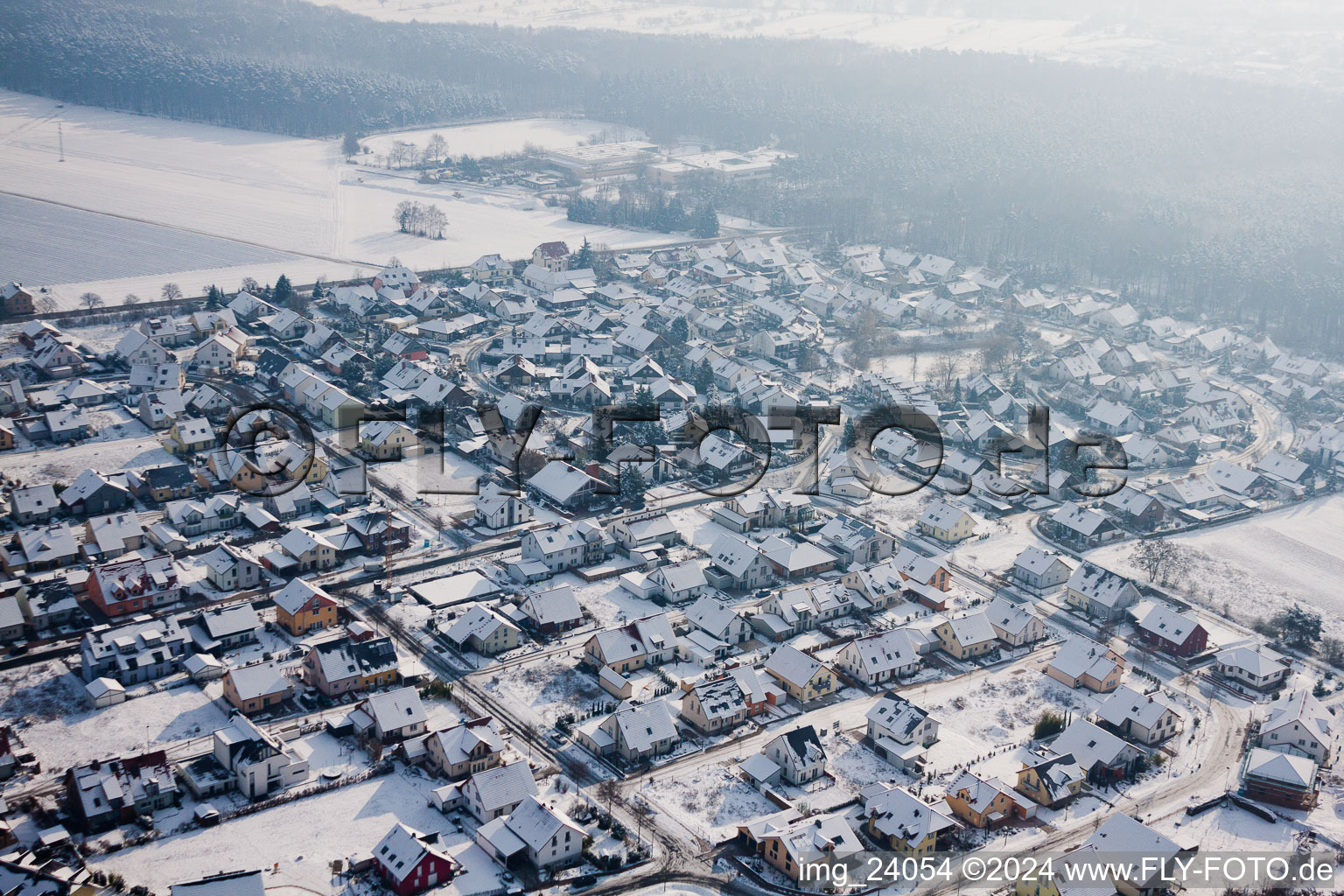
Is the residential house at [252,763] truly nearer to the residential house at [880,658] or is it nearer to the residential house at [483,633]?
the residential house at [483,633]

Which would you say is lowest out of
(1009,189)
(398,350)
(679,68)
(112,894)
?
(112,894)

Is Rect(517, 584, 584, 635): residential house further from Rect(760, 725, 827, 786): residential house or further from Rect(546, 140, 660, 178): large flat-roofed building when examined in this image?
Rect(546, 140, 660, 178): large flat-roofed building

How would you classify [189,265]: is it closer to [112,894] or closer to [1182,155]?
[112,894]

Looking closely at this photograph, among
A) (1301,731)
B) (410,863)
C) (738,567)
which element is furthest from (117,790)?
(1301,731)

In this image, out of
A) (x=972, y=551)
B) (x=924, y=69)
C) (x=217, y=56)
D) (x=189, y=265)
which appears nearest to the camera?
(x=972, y=551)

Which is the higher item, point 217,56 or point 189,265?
point 217,56

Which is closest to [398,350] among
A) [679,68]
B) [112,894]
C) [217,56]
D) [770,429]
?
[770,429]

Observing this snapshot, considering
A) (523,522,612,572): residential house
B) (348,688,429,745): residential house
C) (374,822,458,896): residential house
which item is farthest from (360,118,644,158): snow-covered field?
(374,822,458,896): residential house
